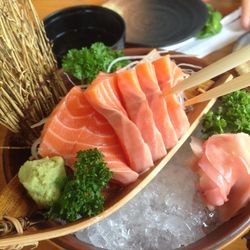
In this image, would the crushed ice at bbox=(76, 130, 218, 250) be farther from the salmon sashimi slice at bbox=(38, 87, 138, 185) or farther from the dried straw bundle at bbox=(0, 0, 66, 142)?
the dried straw bundle at bbox=(0, 0, 66, 142)

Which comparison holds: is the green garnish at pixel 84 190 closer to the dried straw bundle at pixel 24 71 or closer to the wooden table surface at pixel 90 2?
the dried straw bundle at pixel 24 71

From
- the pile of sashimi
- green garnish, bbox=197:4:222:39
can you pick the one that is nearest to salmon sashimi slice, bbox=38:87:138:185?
the pile of sashimi

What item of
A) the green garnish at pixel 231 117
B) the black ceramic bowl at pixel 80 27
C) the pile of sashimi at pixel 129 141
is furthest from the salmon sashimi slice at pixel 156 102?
the black ceramic bowl at pixel 80 27

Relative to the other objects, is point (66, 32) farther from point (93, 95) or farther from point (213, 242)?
point (213, 242)

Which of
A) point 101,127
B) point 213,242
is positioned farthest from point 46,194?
point 213,242

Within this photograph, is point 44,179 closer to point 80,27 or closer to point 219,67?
point 219,67
